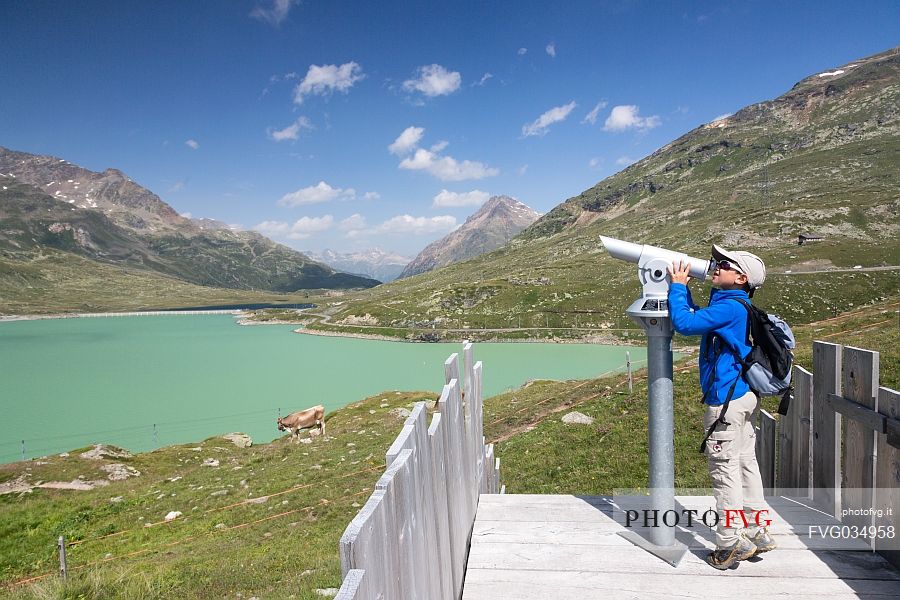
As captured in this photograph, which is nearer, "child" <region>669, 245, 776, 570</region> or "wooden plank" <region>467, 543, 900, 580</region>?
"wooden plank" <region>467, 543, 900, 580</region>

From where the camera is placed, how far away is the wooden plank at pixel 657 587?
350cm

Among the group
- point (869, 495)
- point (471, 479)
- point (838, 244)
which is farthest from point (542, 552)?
point (838, 244)

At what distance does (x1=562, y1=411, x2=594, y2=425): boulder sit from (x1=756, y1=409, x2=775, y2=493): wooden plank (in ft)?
28.4

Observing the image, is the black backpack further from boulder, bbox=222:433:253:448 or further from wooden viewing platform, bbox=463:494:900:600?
boulder, bbox=222:433:253:448

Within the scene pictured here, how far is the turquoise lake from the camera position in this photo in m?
45.7

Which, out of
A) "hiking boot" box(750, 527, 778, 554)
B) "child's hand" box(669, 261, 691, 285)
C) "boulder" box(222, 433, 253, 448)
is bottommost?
"boulder" box(222, 433, 253, 448)

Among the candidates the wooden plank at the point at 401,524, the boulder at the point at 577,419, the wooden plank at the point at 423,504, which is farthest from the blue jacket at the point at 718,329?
the boulder at the point at 577,419

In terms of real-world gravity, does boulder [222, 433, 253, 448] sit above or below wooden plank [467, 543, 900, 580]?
below

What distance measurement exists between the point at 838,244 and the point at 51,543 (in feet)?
447

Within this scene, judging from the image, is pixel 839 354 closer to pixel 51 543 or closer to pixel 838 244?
pixel 51 543

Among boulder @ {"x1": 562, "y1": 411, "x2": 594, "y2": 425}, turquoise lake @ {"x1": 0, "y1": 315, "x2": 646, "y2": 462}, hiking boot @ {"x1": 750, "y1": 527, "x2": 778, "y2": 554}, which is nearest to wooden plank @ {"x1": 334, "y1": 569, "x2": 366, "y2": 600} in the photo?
hiking boot @ {"x1": 750, "y1": 527, "x2": 778, "y2": 554}

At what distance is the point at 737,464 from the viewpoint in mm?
4242

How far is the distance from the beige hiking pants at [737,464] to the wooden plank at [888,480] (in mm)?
763

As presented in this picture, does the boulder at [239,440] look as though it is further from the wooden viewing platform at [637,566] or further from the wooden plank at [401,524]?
the wooden plank at [401,524]
